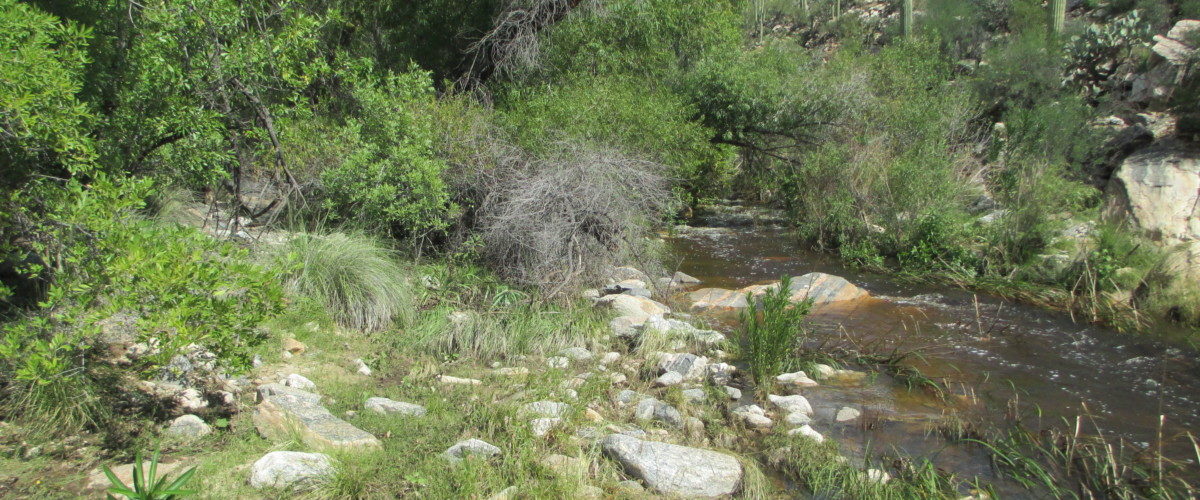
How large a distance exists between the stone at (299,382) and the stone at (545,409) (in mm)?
1643

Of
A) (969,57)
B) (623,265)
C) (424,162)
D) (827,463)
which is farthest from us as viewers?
(969,57)

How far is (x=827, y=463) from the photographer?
491 centimetres

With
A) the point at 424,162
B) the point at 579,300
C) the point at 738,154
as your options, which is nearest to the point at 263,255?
the point at 424,162

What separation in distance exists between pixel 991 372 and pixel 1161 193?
754 centimetres

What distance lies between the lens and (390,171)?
26.4ft

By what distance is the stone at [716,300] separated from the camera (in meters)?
9.44

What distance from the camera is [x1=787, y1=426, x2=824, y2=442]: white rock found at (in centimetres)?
535

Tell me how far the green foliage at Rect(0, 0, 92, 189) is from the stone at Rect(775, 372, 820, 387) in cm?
558

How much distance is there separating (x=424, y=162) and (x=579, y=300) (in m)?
2.32

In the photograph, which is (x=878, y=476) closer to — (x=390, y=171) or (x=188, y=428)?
(x=188, y=428)

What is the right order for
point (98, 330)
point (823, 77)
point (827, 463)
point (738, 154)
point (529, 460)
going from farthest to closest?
point (738, 154) → point (823, 77) → point (827, 463) → point (529, 460) → point (98, 330)

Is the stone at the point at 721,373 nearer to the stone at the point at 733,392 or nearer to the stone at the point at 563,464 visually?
the stone at the point at 733,392

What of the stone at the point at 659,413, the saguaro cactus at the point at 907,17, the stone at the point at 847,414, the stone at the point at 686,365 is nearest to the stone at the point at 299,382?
the stone at the point at 659,413

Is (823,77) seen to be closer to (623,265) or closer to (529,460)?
(623,265)
